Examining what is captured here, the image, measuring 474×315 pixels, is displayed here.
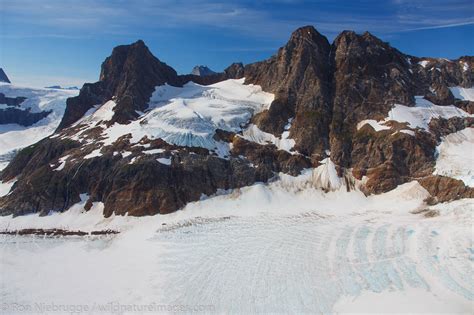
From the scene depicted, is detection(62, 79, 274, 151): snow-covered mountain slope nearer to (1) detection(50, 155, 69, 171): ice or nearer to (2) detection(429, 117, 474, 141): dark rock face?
(1) detection(50, 155, 69, 171): ice

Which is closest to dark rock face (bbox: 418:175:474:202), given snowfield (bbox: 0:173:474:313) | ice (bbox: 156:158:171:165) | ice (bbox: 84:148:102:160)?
snowfield (bbox: 0:173:474:313)

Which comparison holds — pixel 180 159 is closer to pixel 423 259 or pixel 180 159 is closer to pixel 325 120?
pixel 325 120

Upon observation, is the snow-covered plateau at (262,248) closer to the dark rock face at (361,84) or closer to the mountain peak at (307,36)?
the dark rock face at (361,84)

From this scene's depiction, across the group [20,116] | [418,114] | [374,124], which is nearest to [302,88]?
[374,124]

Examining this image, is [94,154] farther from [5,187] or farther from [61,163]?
[5,187]

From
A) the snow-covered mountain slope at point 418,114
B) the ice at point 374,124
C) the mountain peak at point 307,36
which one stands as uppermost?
the mountain peak at point 307,36

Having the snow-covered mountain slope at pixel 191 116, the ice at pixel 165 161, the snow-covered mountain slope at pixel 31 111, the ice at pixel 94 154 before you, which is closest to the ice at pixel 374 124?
the snow-covered mountain slope at pixel 191 116
